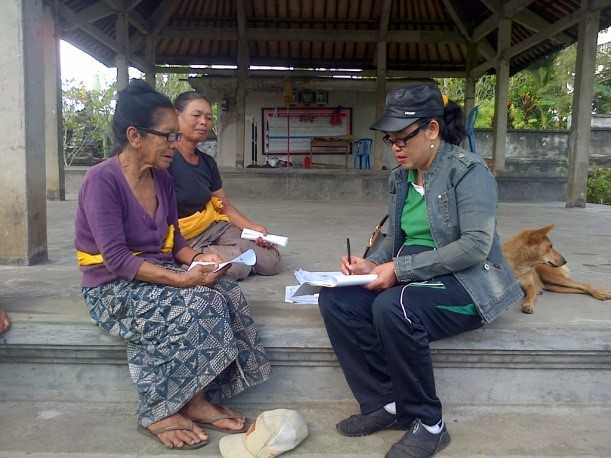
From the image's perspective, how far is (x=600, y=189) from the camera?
548 inches

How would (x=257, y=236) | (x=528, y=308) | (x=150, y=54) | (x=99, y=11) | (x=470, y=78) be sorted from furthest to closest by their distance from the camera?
(x=470, y=78) → (x=150, y=54) → (x=99, y=11) → (x=257, y=236) → (x=528, y=308)

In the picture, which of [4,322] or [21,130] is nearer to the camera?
[4,322]

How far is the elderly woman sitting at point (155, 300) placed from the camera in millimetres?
2236

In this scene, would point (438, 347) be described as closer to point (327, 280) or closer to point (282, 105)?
point (327, 280)

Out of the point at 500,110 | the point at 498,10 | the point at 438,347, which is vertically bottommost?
the point at 438,347

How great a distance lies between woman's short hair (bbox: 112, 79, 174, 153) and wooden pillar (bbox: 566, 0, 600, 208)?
7251mm

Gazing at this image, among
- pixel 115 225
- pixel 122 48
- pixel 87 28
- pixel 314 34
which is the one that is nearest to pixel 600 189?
pixel 314 34

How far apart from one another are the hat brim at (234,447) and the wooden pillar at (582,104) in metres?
7.37

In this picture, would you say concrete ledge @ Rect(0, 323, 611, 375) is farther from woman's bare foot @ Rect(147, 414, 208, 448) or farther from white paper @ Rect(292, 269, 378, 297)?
woman's bare foot @ Rect(147, 414, 208, 448)

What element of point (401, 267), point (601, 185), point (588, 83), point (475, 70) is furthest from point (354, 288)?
point (601, 185)

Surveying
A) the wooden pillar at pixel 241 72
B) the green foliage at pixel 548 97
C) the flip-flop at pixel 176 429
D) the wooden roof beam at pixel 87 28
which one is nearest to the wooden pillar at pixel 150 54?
the wooden roof beam at pixel 87 28

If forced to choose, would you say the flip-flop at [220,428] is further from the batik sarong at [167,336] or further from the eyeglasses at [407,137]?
the eyeglasses at [407,137]

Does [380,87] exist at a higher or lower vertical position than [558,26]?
lower

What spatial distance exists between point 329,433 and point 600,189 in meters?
13.6
